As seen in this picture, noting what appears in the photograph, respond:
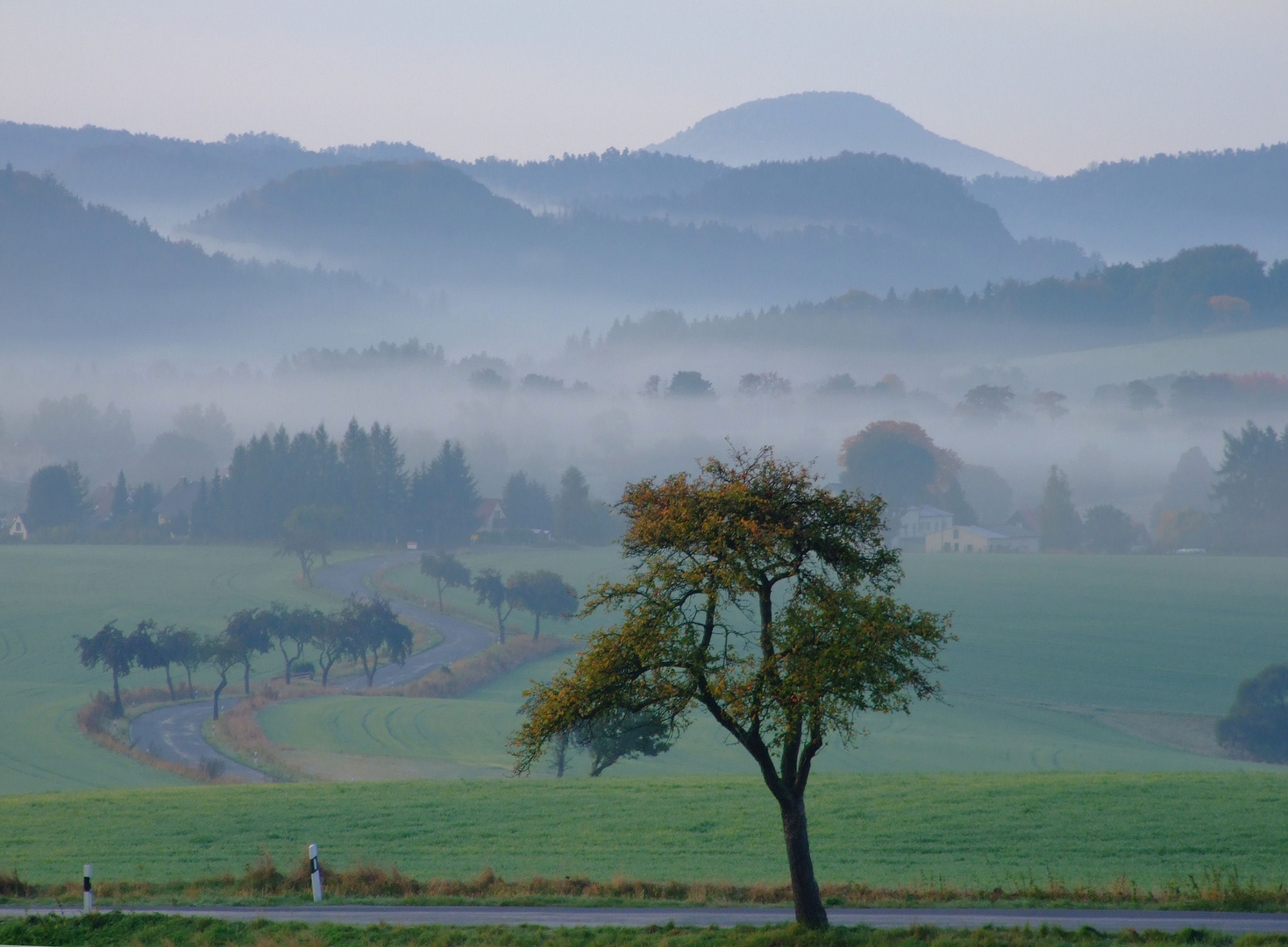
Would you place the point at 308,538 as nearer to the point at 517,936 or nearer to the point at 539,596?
the point at 539,596

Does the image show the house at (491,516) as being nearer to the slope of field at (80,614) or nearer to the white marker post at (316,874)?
the slope of field at (80,614)

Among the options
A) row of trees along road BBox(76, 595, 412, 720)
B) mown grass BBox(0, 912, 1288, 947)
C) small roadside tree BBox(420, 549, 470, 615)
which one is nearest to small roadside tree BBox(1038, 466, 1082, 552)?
small roadside tree BBox(420, 549, 470, 615)

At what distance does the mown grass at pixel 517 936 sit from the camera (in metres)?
17.0

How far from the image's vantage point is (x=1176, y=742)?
60.8m

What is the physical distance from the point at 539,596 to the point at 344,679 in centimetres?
1709

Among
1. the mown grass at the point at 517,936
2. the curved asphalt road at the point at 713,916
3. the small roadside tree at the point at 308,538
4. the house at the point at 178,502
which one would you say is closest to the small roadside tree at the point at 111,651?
the small roadside tree at the point at 308,538

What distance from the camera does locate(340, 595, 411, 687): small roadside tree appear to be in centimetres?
7919

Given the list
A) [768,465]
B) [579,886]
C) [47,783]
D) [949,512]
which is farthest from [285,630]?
[949,512]

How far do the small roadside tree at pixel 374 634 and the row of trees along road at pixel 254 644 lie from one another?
6cm

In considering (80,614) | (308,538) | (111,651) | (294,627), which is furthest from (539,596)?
(80,614)

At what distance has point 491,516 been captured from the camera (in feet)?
500

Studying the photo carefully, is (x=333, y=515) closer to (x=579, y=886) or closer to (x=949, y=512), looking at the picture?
(x=949, y=512)

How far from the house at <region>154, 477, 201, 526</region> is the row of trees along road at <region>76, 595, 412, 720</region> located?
77.1m

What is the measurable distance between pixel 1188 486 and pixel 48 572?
141 m
